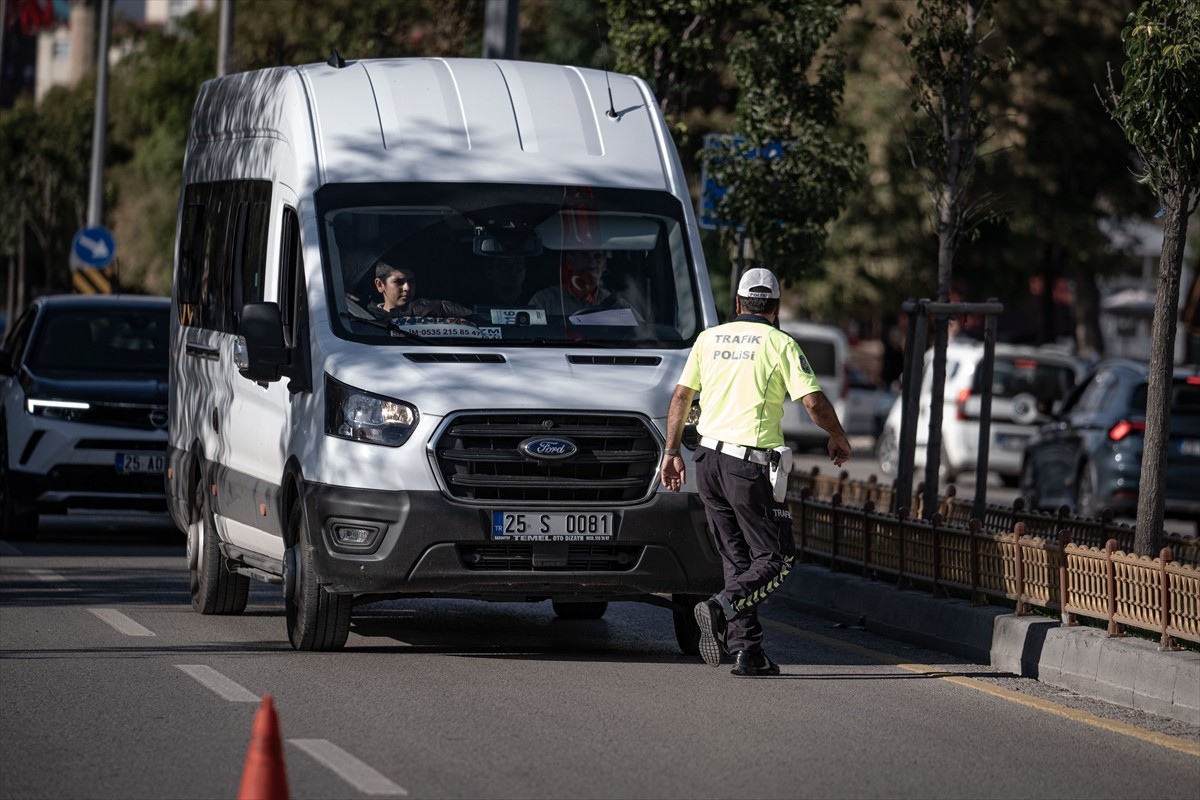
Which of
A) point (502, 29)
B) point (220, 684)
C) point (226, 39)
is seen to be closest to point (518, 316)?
point (220, 684)

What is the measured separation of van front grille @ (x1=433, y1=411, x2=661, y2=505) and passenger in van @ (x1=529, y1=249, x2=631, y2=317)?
34.2 inches

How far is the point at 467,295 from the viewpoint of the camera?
10.8 m

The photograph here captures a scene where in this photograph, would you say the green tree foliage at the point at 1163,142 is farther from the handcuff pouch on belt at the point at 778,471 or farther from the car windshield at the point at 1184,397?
the car windshield at the point at 1184,397

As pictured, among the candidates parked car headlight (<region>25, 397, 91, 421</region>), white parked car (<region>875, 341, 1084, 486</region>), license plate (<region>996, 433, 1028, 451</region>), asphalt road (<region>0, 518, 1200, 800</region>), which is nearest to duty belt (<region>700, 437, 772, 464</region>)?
asphalt road (<region>0, 518, 1200, 800</region>)

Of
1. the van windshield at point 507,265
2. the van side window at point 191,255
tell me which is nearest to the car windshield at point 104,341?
the van side window at point 191,255

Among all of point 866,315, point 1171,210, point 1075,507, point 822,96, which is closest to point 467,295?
point 1171,210

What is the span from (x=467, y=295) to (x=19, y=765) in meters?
3.88

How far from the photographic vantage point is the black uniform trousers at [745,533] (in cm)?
1003

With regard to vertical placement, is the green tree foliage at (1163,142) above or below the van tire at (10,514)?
above

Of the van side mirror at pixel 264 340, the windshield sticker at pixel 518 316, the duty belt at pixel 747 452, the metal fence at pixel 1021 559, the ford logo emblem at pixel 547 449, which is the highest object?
the windshield sticker at pixel 518 316

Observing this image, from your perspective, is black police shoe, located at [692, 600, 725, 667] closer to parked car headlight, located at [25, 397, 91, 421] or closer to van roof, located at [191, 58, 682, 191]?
van roof, located at [191, 58, 682, 191]

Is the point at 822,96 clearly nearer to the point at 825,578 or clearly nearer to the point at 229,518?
the point at 825,578

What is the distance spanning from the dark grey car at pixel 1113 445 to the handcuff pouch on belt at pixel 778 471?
1039cm

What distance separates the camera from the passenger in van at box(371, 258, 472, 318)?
35.1ft
